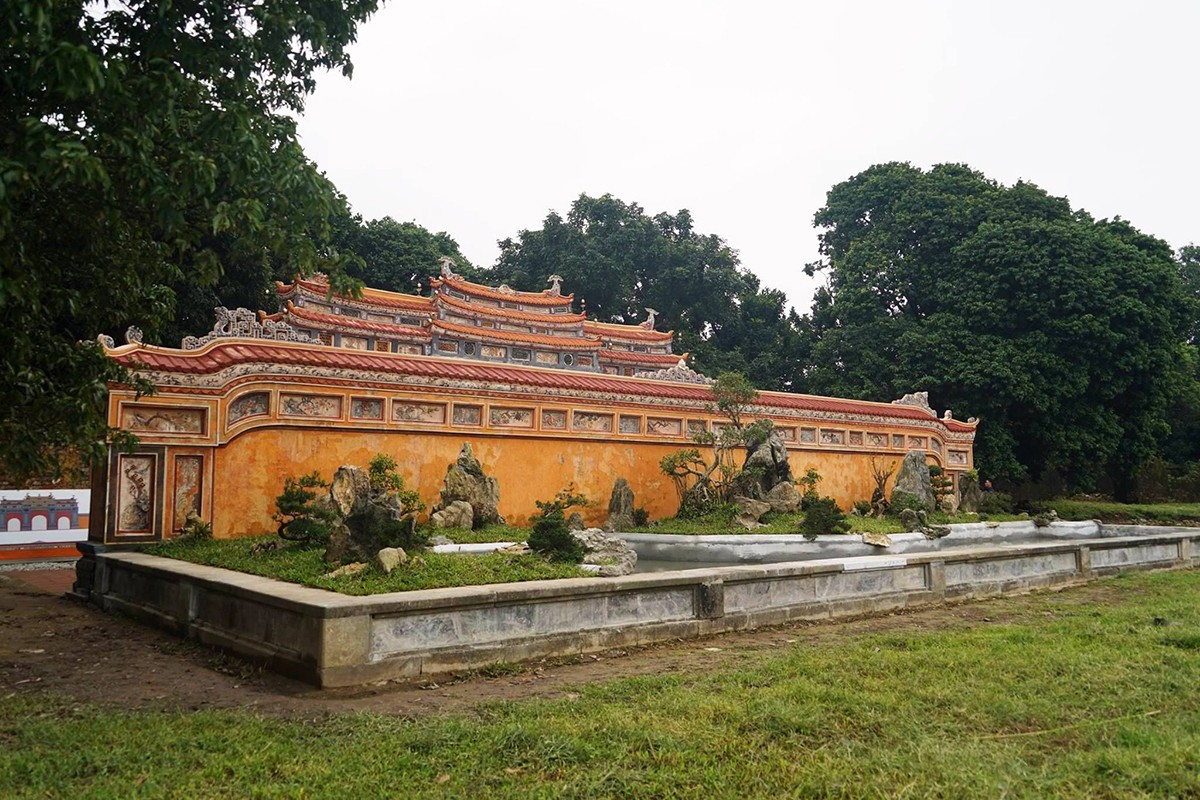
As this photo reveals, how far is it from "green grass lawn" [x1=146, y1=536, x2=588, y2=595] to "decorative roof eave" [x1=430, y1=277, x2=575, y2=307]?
59.4 feet

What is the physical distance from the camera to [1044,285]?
82.0 ft

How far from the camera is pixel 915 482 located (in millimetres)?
16312

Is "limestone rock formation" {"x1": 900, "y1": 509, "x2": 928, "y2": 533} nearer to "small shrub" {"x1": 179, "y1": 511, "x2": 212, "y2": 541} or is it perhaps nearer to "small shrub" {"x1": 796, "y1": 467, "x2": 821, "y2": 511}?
"small shrub" {"x1": 796, "y1": 467, "x2": 821, "y2": 511}

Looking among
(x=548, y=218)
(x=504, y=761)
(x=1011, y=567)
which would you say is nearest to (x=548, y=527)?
(x=504, y=761)

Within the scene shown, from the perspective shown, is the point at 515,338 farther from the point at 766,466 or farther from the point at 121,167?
the point at 121,167

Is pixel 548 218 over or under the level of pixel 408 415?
over

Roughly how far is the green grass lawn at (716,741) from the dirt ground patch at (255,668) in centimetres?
28

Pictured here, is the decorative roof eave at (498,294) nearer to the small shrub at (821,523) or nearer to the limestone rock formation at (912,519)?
the limestone rock formation at (912,519)

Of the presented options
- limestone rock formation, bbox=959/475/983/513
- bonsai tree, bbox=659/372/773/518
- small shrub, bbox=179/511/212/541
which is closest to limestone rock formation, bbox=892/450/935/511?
limestone rock formation, bbox=959/475/983/513

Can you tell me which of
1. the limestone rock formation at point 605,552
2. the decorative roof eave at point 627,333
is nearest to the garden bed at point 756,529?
the limestone rock formation at point 605,552

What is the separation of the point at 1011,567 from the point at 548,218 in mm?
34397

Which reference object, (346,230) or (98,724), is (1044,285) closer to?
(346,230)

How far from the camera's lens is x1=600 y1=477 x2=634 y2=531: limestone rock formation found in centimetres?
1393

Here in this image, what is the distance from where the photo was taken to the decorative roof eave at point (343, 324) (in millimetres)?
23500
